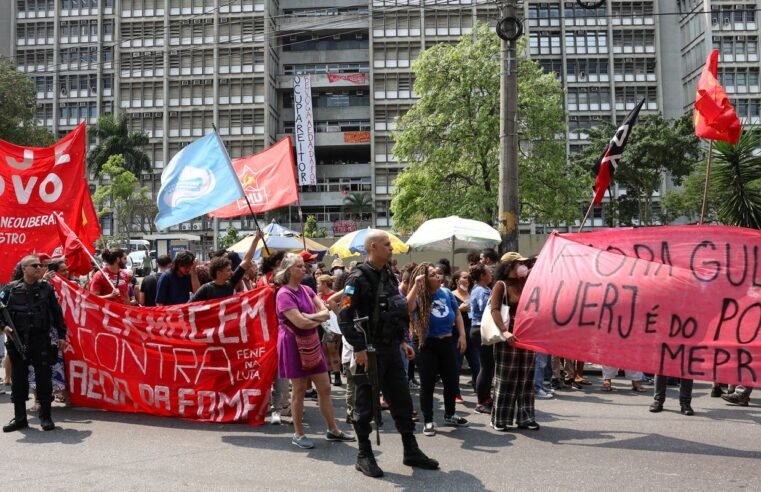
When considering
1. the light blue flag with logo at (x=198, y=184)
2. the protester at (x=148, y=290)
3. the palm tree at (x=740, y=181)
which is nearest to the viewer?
the light blue flag with logo at (x=198, y=184)

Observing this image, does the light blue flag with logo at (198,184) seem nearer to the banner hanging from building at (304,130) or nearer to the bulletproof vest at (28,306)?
the bulletproof vest at (28,306)

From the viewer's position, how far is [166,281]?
8.56 m

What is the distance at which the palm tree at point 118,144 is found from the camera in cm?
5559

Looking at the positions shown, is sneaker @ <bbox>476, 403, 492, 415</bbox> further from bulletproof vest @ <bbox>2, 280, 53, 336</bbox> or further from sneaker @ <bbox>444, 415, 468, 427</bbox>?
bulletproof vest @ <bbox>2, 280, 53, 336</bbox>

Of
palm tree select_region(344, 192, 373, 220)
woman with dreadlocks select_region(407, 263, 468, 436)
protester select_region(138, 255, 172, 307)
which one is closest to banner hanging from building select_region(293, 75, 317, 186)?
palm tree select_region(344, 192, 373, 220)

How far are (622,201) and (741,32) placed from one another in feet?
73.5

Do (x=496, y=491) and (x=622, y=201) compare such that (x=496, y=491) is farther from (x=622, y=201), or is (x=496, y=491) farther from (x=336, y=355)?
(x=622, y=201)

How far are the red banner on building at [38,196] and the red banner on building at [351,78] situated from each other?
55.0 metres

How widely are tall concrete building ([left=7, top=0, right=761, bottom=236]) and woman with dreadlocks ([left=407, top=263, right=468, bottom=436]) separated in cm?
5268

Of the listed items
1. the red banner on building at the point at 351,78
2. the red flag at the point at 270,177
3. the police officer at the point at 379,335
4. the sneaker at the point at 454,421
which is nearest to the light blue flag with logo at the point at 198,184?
the red flag at the point at 270,177

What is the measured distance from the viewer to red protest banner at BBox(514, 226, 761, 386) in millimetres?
5621

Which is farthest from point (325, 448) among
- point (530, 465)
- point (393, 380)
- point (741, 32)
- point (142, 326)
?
point (741, 32)

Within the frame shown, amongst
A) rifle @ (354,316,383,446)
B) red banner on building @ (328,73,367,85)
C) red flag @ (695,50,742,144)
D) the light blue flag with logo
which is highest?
red banner on building @ (328,73,367,85)

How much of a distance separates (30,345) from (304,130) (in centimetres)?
4722
